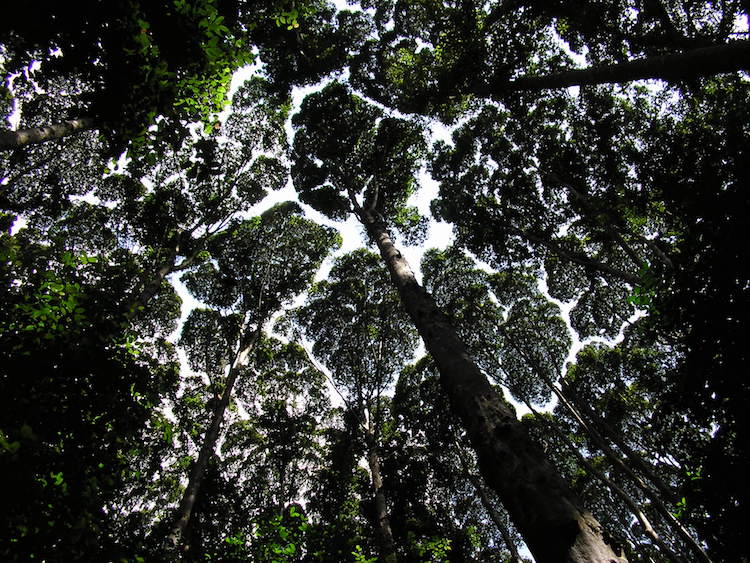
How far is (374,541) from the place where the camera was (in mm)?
10727

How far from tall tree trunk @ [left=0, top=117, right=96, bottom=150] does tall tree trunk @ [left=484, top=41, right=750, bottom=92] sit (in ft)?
25.2

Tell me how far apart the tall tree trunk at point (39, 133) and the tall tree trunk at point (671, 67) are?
25.2ft

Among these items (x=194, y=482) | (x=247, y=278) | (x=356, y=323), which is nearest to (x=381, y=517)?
(x=194, y=482)

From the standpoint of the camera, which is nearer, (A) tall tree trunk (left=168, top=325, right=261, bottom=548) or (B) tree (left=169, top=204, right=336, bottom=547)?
(A) tall tree trunk (left=168, top=325, right=261, bottom=548)

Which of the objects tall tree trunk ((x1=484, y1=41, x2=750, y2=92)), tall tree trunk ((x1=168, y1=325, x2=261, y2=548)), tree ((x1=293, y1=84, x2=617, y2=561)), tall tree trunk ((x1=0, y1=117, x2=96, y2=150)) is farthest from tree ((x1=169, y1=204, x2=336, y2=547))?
tall tree trunk ((x1=484, y1=41, x2=750, y2=92))

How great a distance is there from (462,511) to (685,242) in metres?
18.5

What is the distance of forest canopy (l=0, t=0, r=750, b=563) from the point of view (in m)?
2.99

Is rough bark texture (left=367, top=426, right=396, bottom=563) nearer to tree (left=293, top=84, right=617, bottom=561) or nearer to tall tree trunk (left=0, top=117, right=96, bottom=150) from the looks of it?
tree (left=293, top=84, right=617, bottom=561)

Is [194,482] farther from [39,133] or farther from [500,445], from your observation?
[500,445]

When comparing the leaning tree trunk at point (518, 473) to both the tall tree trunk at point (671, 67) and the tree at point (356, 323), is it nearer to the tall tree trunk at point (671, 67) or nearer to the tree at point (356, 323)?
the tall tree trunk at point (671, 67)

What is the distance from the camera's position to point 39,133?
4.80 metres

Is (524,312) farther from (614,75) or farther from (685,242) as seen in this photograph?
(685,242)

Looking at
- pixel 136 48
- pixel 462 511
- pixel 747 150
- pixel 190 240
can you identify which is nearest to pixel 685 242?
pixel 747 150

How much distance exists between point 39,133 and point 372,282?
1131cm
